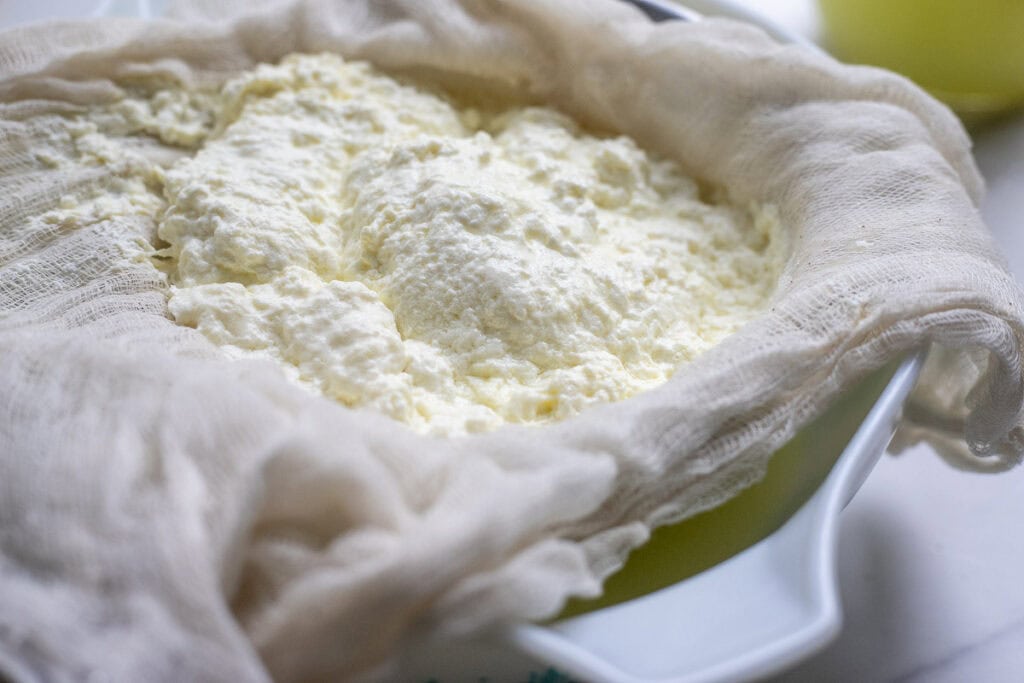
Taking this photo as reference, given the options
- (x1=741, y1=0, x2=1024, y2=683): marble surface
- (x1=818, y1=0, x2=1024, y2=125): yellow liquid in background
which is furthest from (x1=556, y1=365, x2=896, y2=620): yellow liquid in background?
(x1=818, y1=0, x2=1024, y2=125): yellow liquid in background

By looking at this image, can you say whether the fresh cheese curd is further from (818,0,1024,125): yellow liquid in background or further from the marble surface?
(818,0,1024,125): yellow liquid in background

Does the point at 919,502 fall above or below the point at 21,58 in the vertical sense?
below

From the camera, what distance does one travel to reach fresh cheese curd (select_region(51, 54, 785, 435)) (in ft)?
2.42

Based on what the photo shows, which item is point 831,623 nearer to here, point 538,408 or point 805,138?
point 538,408

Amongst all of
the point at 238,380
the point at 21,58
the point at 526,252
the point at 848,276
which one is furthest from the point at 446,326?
the point at 21,58

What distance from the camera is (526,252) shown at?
80 centimetres

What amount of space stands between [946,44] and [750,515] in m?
0.79

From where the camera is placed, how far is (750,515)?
2.30 feet

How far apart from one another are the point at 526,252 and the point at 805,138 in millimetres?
301

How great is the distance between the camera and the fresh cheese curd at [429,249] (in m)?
0.74

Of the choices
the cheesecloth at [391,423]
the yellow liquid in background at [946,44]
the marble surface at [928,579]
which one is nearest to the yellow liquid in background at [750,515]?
the cheesecloth at [391,423]

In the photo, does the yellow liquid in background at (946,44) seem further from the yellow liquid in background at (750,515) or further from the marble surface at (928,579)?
the yellow liquid in background at (750,515)

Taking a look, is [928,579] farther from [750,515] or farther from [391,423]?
[391,423]

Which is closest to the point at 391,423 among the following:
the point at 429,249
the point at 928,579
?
the point at 429,249
